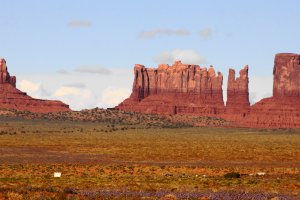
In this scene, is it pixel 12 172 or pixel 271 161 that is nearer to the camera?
pixel 12 172

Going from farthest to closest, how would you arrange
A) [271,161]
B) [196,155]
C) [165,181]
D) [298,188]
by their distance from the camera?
1. [196,155]
2. [271,161]
3. [165,181]
4. [298,188]

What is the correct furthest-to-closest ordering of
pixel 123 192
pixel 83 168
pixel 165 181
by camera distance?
pixel 83 168 < pixel 165 181 < pixel 123 192

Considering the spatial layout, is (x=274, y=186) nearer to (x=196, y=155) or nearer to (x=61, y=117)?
(x=196, y=155)

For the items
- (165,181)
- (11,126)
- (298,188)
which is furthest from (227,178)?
(11,126)

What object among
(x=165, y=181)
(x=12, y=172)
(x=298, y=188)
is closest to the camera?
(x=298, y=188)

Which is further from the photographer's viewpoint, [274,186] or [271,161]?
[271,161]

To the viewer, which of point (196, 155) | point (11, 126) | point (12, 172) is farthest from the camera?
point (11, 126)

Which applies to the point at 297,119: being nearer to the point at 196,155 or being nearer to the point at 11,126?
the point at 11,126

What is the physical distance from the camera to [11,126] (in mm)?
159375

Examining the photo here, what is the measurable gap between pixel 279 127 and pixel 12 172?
15803 cm

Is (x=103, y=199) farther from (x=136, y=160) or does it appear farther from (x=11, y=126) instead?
(x=11, y=126)

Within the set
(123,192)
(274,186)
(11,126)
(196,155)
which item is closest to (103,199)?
(123,192)

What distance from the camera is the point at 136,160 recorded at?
208 ft

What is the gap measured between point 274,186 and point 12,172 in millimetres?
17628
